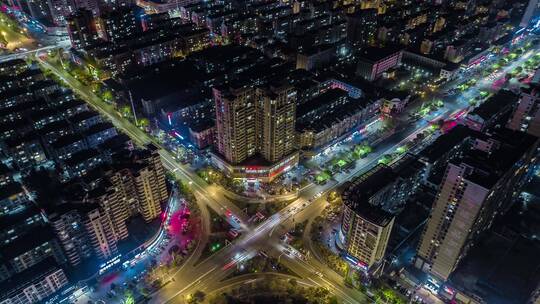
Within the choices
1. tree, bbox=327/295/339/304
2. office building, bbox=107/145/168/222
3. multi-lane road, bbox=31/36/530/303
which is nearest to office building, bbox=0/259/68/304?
office building, bbox=107/145/168/222

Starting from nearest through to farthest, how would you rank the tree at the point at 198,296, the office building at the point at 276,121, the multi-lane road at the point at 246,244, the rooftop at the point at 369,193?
the tree at the point at 198,296 < the rooftop at the point at 369,193 < the multi-lane road at the point at 246,244 < the office building at the point at 276,121

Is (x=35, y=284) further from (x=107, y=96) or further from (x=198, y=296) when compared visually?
(x=107, y=96)

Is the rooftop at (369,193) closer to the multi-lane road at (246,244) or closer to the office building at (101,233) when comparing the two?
the multi-lane road at (246,244)

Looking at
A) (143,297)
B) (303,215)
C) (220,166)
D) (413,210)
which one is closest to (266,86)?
(220,166)

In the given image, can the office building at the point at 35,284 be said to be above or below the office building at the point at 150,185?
below

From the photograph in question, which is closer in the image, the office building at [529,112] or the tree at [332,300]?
the tree at [332,300]

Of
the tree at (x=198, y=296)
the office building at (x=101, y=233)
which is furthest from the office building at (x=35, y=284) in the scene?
the tree at (x=198, y=296)

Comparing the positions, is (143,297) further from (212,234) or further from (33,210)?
(33,210)
